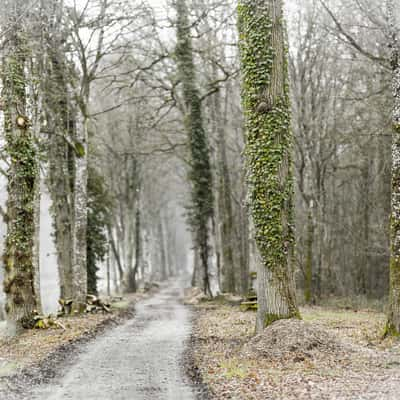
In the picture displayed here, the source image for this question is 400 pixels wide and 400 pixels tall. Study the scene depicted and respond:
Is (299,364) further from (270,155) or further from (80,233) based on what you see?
(80,233)

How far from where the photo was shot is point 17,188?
13.5m

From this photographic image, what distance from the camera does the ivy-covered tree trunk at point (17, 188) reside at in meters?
13.3

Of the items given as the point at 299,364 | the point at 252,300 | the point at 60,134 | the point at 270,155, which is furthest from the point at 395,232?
the point at 60,134

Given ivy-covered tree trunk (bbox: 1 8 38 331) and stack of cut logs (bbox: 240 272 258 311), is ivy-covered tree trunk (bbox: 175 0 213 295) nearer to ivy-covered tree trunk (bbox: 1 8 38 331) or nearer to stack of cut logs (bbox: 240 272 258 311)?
stack of cut logs (bbox: 240 272 258 311)

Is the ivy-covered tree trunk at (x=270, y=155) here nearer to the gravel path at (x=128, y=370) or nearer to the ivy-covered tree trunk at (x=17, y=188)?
the gravel path at (x=128, y=370)

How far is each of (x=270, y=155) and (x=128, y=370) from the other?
4940 mm

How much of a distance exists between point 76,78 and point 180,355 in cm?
1214

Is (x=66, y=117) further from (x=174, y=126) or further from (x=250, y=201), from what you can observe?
(x=250, y=201)

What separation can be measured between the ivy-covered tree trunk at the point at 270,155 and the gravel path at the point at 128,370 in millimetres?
2350

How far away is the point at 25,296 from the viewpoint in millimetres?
13477

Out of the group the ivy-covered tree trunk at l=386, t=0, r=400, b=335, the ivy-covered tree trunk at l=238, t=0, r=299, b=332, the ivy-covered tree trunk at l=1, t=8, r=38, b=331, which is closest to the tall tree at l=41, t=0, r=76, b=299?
the ivy-covered tree trunk at l=1, t=8, r=38, b=331

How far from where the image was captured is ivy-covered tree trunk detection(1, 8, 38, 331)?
13.3 meters

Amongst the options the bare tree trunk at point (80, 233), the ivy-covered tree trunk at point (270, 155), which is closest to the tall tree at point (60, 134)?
the bare tree trunk at point (80, 233)

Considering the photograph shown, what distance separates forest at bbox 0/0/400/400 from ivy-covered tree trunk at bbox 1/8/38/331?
4cm
